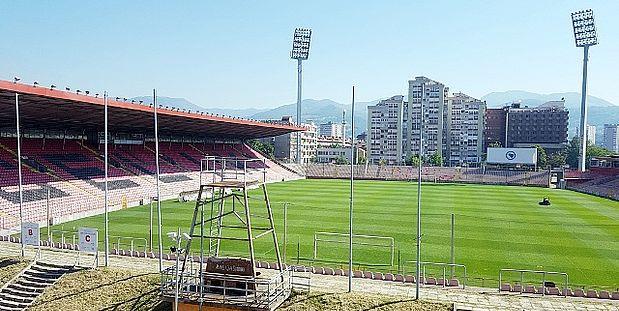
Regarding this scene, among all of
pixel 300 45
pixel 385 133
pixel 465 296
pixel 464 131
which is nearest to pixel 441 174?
pixel 300 45

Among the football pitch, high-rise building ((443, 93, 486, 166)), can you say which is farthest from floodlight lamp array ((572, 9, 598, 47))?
high-rise building ((443, 93, 486, 166))

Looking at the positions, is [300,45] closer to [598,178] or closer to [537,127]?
[598,178]

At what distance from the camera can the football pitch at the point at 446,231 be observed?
95.3ft

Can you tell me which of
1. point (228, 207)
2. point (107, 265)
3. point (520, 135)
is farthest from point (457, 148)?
point (107, 265)

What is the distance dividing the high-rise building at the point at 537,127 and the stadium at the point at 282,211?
110692 millimetres

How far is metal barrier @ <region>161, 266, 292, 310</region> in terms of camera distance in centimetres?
1884

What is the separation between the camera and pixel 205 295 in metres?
19.3

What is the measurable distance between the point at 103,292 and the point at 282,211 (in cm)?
2722

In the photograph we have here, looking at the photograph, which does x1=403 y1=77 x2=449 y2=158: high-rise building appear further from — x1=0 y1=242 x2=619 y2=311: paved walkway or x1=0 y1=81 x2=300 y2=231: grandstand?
x1=0 y1=242 x2=619 y2=311: paved walkway

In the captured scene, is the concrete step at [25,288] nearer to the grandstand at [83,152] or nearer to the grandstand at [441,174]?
the grandstand at [83,152]

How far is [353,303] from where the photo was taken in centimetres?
2014

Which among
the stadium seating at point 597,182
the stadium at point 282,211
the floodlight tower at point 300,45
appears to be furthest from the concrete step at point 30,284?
the floodlight tower at point 300,45

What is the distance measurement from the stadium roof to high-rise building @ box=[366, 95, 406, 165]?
99.0m

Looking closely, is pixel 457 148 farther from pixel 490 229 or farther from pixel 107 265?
pixel 107 265
